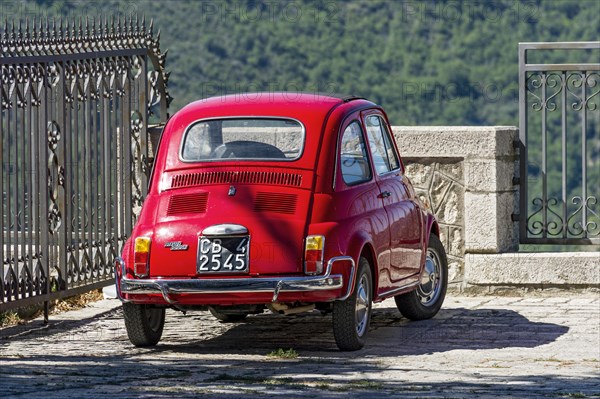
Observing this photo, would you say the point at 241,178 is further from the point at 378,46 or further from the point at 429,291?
the point at 378,46

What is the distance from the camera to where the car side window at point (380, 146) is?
1132 centimetres

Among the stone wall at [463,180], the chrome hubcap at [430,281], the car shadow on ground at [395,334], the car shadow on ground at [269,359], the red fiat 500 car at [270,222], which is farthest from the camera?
the stone wall at [463,180]

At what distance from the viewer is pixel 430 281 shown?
12.3 m

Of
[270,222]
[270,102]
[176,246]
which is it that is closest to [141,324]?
[176,246]

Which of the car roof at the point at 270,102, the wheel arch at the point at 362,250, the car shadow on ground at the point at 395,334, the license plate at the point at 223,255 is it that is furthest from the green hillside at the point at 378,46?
the license plate at the point at 223,255

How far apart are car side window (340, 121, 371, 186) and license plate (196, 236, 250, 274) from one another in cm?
107

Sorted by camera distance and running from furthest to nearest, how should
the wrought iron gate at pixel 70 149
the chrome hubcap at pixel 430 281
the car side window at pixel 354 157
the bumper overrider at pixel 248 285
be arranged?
the chrome hubcap at pixel 430 281, the wrought iron gate at pixel 70 149, the car side window at pixel 354 157, the bumper overrider at pixel 248 285

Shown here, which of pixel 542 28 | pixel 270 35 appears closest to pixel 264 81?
pixel 270 35

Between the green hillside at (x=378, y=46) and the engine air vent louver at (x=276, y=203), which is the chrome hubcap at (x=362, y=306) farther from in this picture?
the green hillside at (x=378, y=46)

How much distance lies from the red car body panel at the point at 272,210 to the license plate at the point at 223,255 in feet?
0.13

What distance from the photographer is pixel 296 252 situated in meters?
9.91

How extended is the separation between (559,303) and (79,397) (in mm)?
6307

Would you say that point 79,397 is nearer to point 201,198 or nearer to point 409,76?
point 201,198

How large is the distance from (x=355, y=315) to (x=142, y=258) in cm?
151
